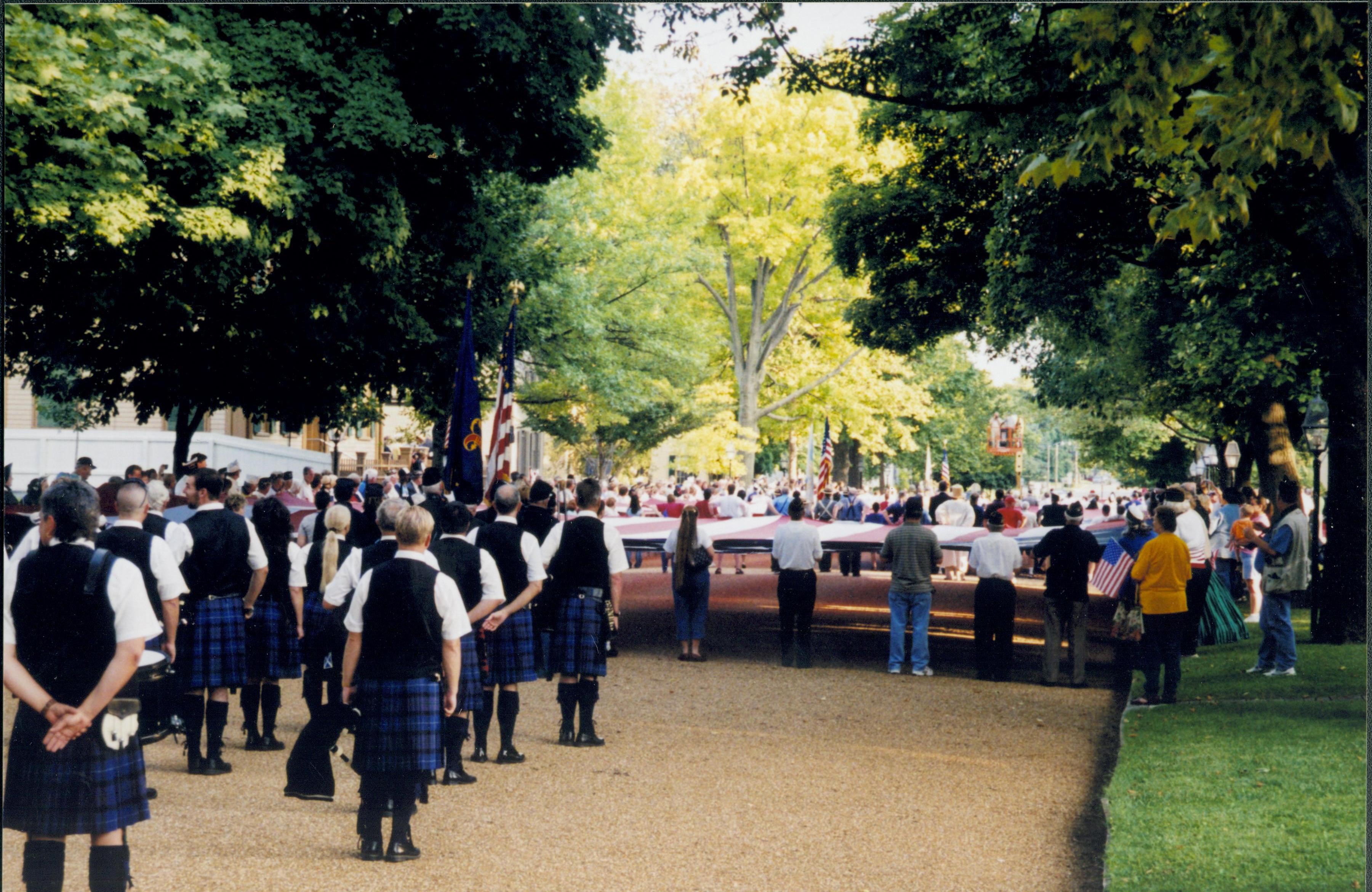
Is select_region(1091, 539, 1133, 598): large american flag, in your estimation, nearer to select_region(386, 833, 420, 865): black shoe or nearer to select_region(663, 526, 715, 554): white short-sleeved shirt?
select_region(663, 526, 715, 554): white short-sleeved shirt

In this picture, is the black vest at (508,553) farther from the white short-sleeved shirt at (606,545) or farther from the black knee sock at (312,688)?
the black knee sock at (312,688)

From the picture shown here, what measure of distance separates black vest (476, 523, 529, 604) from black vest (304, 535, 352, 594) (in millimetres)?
953

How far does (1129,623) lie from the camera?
12.6 metres

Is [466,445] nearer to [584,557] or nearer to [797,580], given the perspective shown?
[584,557]

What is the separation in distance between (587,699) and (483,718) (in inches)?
48.8

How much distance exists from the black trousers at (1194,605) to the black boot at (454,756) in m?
8.49

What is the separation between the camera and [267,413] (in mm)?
22906

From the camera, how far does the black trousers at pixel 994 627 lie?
14492 millimetres

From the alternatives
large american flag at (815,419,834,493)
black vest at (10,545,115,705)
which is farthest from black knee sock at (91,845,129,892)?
large american flag at (815,419,834,493)

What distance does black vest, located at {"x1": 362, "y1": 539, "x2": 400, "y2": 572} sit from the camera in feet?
24.8

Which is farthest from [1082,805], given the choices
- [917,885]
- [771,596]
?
[771,596]

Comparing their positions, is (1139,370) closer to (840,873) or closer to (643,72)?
(643,72)

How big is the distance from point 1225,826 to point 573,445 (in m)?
37.3

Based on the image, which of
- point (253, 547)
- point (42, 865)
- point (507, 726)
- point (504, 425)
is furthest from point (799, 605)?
point (42, 865)
